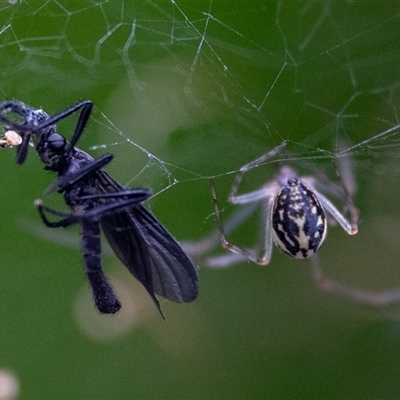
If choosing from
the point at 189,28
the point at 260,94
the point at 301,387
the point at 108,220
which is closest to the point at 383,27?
the point at 260,94

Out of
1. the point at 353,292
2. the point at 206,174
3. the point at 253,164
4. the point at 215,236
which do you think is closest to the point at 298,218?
the point at 253,164

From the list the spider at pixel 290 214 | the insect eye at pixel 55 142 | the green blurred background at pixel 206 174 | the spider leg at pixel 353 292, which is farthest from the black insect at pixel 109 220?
the spider leg at pixel 353 292

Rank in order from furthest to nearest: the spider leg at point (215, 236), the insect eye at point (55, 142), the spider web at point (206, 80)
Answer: the spider leg at point (215, 236)
the spider web at point (206, 80)
the insect eye at point (55, 142)

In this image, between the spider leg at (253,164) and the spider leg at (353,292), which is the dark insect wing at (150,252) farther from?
the spider leg at (353,292)

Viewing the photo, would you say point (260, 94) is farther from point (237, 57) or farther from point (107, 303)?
point (107, 303)

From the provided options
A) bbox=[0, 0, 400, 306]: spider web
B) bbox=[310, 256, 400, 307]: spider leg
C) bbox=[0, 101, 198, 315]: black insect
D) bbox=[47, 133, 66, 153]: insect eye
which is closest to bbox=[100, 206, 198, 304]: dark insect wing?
bbox=[0, 101, 198, 315]: black insect

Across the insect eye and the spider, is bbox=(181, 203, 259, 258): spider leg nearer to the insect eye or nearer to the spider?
the spider
